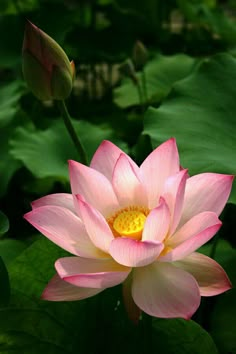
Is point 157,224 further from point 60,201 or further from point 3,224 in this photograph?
point 3,224

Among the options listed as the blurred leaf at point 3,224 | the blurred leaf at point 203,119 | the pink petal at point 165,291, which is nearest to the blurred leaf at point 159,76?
the blurred leaf at point 203,119

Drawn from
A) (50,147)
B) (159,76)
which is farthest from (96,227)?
(159,76)

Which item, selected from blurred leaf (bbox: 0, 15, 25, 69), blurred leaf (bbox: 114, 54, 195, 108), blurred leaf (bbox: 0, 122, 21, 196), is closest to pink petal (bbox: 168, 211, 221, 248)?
blurred leaf (bbox: 0, 122, 21, 196)

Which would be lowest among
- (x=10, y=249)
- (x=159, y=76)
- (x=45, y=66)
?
(x=159, y=76)

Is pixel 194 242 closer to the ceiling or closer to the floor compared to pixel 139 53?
closer to the ceiling

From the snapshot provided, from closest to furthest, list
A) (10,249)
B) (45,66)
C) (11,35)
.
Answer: (45,66), (10,249), (11,35)

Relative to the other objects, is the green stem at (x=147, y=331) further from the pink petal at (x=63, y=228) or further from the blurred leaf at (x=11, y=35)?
the blurred leaf at (x=11, y=35)

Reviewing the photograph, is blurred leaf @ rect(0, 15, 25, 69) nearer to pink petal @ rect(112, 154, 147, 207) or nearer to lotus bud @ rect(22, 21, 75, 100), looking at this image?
lotus bud @ rect(22, 21, 75, 100)
